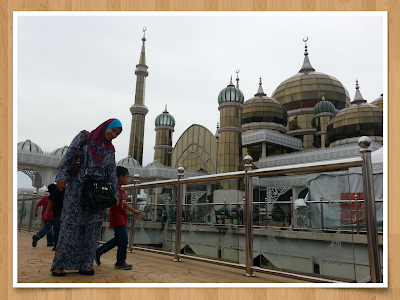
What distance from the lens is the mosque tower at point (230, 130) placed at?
19812 millimetres

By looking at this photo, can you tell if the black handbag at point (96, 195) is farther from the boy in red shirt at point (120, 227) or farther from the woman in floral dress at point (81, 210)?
the boy in red shirt at point (120, 227)

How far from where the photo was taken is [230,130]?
67.1 feet

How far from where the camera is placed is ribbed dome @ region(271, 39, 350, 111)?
23.6 meters

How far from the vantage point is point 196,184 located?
3672 mm

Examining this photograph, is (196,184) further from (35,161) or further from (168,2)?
(35,161)

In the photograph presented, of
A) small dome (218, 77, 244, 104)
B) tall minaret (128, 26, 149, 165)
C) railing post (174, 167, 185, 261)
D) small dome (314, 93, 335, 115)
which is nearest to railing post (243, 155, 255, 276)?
railing post (174, 167, 185, 261)

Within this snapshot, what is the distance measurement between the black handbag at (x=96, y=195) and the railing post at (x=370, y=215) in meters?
1.73

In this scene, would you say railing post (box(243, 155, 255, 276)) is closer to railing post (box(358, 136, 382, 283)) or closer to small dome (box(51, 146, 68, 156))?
railing post (box(358, 136, 382, 283))

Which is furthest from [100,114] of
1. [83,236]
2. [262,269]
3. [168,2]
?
[262,269]

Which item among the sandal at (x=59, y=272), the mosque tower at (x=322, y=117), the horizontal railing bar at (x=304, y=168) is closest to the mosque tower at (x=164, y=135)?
the mosque tower at (x=322, y=117)

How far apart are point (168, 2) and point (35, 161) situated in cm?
1421

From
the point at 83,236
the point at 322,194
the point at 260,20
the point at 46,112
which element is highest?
the point at 260,20

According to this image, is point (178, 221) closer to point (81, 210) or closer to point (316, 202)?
point (81, 210)

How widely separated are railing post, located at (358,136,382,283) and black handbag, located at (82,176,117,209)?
1729 millimetres
